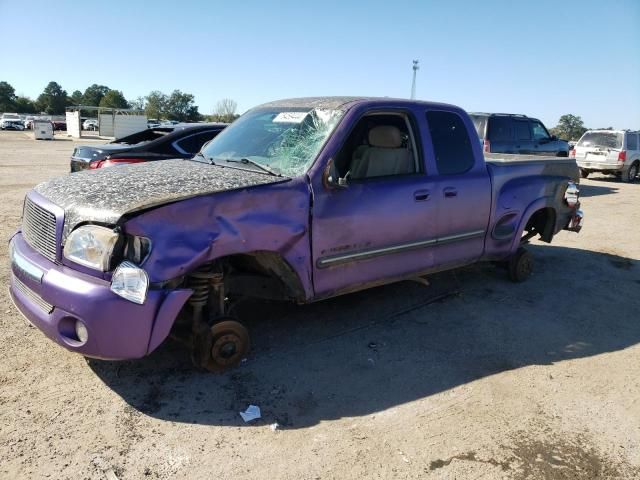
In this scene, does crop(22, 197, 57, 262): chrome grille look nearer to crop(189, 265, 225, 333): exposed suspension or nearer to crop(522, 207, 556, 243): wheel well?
crop(189, 265, 225, 333): exposed suspension

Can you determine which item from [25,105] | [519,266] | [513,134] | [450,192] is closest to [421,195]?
[450,192]

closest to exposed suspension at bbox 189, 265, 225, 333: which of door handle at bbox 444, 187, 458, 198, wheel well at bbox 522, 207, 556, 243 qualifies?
door handle at bbox 444, 187, 458, 198

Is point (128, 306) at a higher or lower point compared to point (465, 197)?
lower

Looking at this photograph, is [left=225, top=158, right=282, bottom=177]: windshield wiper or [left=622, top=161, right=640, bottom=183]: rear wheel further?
[left=622, top=161, right=640, bottom=183]: rear wheel

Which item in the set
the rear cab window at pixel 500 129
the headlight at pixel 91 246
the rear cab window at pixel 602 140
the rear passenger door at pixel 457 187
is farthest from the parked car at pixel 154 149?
the rear cab window at pixel 602 140

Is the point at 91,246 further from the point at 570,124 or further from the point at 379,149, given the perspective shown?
the point at 570,124

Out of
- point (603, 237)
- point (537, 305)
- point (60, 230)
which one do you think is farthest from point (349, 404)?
point (603, 237)

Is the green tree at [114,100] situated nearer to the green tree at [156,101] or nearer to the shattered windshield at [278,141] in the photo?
the green tree at [156,101]

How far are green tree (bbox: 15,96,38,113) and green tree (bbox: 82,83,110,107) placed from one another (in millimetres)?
12519

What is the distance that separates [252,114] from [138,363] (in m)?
2.49

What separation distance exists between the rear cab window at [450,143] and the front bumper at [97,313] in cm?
270

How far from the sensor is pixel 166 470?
253 centimetres

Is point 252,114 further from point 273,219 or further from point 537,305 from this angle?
point 537,305

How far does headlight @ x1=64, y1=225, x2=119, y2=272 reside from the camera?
112 inches
